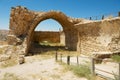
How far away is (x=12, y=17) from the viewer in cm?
1786

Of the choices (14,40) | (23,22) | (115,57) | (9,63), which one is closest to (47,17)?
(23,22)

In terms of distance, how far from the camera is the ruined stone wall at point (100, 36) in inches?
545

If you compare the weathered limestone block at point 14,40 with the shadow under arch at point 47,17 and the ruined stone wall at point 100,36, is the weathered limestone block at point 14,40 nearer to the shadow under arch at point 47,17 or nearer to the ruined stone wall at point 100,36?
the shadow under arch at point 47,17

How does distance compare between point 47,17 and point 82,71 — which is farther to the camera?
point 47,17

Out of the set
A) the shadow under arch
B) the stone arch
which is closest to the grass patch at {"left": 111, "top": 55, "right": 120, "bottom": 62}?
the stone arch

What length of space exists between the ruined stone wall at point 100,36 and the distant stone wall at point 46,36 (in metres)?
12.1

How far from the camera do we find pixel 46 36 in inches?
1241

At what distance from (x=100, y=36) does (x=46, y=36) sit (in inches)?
665

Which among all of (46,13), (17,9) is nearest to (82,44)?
(46,13)

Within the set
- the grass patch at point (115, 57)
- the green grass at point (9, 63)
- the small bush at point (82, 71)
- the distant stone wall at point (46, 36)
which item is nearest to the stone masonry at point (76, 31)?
the grass patch at point (115, 57)

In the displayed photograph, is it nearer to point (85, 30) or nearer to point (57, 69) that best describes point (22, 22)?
point (85, 30)

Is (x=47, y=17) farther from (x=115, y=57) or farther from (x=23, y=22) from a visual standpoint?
(x=115, y=57)

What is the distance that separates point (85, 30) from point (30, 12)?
576 centimetres

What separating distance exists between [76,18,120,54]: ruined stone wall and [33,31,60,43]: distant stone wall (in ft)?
39.8
